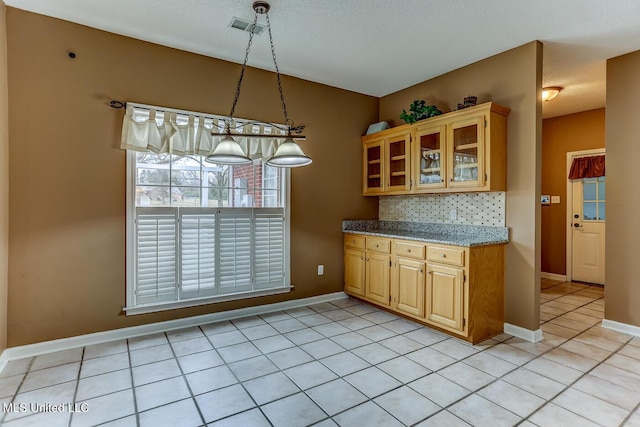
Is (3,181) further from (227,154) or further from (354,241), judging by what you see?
(354,241)

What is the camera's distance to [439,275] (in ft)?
10.4

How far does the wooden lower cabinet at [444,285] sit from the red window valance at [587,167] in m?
3.09

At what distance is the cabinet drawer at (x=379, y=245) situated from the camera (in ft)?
12.4

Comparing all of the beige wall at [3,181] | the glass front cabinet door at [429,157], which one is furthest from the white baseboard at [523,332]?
the beige wall at [3,181]

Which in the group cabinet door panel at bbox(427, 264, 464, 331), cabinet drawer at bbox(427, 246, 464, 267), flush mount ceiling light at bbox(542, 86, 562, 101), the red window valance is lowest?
cabinet door panel at bbox(427, 264, 464, 331)

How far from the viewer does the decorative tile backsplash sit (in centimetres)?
339

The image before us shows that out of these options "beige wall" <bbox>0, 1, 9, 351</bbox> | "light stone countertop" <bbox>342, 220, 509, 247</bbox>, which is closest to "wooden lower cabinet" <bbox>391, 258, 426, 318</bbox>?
"light stone countertop" <bbox>342, 220, 509, 247</bbox>

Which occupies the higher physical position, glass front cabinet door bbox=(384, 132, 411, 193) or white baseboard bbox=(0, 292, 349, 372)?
glass front cabinet door bbox=(384, 132, 411, 193)

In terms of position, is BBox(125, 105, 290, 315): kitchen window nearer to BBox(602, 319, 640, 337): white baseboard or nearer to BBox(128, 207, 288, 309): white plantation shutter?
BBox(128, 207, 288, 309): white plantation shutter

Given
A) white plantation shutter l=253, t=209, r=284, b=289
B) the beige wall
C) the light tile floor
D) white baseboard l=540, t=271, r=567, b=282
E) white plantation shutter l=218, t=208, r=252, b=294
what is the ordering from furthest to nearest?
white baseboard l=540, t=271, r=567, b=282 → white plantation shutter l=253, t=209, r=284, b=289 → white plantation shutter l=218, t=208, r=252, b=294 → the beige wall → the light tile floor

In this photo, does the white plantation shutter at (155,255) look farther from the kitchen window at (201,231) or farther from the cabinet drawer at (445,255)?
the cabinet drawer at (445,255)

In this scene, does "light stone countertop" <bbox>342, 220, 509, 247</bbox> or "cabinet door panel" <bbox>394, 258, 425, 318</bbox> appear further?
"cabinet door panel" <bbox>394, 258, 425, 318</bbox>

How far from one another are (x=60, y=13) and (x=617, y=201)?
5.43m

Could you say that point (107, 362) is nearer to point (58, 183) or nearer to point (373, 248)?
point (58, 183)
